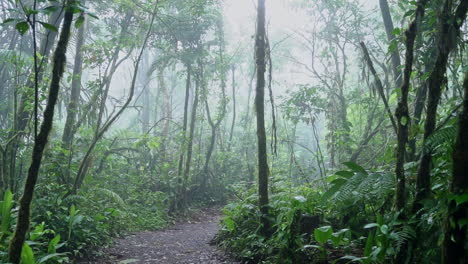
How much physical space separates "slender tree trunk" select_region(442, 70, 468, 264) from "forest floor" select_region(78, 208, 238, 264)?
3.44 m

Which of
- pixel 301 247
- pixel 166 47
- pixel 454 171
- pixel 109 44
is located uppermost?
pixel 166 47

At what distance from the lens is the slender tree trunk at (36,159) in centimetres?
304

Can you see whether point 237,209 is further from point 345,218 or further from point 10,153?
point 10,153

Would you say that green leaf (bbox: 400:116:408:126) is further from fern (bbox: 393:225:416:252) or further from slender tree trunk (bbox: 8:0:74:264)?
slender tree trunk (bbox: 8:0:74:264)

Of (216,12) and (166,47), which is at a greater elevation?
(216,12)

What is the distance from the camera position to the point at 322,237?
3379mm

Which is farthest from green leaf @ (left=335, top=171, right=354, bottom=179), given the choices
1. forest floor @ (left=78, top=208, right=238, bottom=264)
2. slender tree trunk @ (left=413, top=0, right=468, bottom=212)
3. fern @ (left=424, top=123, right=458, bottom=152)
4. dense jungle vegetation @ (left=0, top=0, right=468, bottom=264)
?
forest floor @ (left=78, top=208, right=238, bottom=264)

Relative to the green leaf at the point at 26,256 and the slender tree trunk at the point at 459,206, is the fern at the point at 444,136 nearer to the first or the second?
the slender tree trunk at the point at 459,206

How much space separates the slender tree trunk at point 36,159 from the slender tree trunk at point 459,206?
2.95 meters

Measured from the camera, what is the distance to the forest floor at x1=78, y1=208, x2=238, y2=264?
5594 millimetres

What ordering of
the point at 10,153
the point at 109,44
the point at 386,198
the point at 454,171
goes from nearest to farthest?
the point at 454,171 → the point at 386,198 → the point at 10,153 → the point at 109,44

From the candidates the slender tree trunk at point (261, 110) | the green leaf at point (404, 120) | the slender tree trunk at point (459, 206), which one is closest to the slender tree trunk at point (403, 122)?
the green leaf at point (404, 120)

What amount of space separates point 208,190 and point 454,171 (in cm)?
Answer: 1196

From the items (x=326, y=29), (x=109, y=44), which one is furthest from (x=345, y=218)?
(x=326, y=29)
